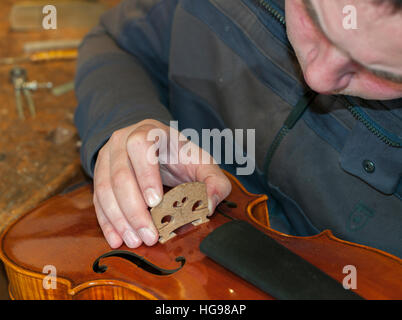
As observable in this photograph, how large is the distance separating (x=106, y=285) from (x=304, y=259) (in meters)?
0.27

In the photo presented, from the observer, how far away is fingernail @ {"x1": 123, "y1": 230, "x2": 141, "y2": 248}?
0.68 metres

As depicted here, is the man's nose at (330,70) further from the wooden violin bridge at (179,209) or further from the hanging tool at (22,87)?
the hanging tool at (22,87)

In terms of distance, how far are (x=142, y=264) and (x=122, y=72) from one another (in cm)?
47

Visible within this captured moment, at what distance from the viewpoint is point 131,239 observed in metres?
0.68

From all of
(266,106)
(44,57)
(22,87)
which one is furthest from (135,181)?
(44,57)

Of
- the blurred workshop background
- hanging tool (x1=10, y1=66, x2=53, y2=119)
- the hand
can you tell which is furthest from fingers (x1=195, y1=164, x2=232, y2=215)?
hanging tool (x1=10, y1=66, x2=53, y2=119)

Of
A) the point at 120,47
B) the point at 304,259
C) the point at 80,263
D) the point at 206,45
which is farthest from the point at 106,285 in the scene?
the point at 120,47

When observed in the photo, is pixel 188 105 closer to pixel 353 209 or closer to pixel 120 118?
pixel 120 118

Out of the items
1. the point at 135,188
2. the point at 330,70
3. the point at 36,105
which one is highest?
the point at 330,70

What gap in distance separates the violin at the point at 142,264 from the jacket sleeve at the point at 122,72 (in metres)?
0.17

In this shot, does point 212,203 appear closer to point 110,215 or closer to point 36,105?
point 110,215

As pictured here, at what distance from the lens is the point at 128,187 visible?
69 centimetres

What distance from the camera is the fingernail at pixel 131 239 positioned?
0.68 metres

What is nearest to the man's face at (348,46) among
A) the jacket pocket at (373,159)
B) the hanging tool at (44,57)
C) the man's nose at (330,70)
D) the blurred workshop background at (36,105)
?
the man's nose at (330,70)
